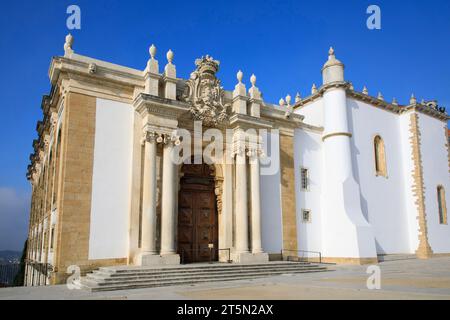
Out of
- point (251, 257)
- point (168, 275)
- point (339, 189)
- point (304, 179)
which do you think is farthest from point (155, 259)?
point (339, 189)

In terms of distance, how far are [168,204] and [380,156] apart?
54.4ft

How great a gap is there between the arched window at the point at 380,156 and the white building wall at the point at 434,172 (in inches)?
144

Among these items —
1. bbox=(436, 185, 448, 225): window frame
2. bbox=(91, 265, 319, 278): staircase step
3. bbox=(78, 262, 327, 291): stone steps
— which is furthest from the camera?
bbox=(436, 185, 448, 225): window frame

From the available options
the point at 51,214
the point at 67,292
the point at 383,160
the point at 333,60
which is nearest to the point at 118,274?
the point at 67,292

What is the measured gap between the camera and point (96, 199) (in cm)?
1495

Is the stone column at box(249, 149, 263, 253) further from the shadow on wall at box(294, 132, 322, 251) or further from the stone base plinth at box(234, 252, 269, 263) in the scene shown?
the shadow on wall at box(294, 132, 322, 251)

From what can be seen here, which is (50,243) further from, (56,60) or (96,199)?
(56,60)

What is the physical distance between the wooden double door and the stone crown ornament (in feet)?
7.87

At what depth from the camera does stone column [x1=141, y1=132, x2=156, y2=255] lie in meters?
15.0

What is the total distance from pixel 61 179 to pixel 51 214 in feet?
12.3

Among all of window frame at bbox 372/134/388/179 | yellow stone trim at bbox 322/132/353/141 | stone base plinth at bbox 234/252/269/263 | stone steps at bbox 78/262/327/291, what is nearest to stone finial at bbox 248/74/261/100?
yellow stone trim at bbox 322/132/353/141

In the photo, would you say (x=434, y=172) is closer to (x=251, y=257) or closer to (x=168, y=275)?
(x=251, y=257)

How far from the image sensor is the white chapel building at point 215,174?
49.4 feet

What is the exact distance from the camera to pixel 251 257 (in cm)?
1755
